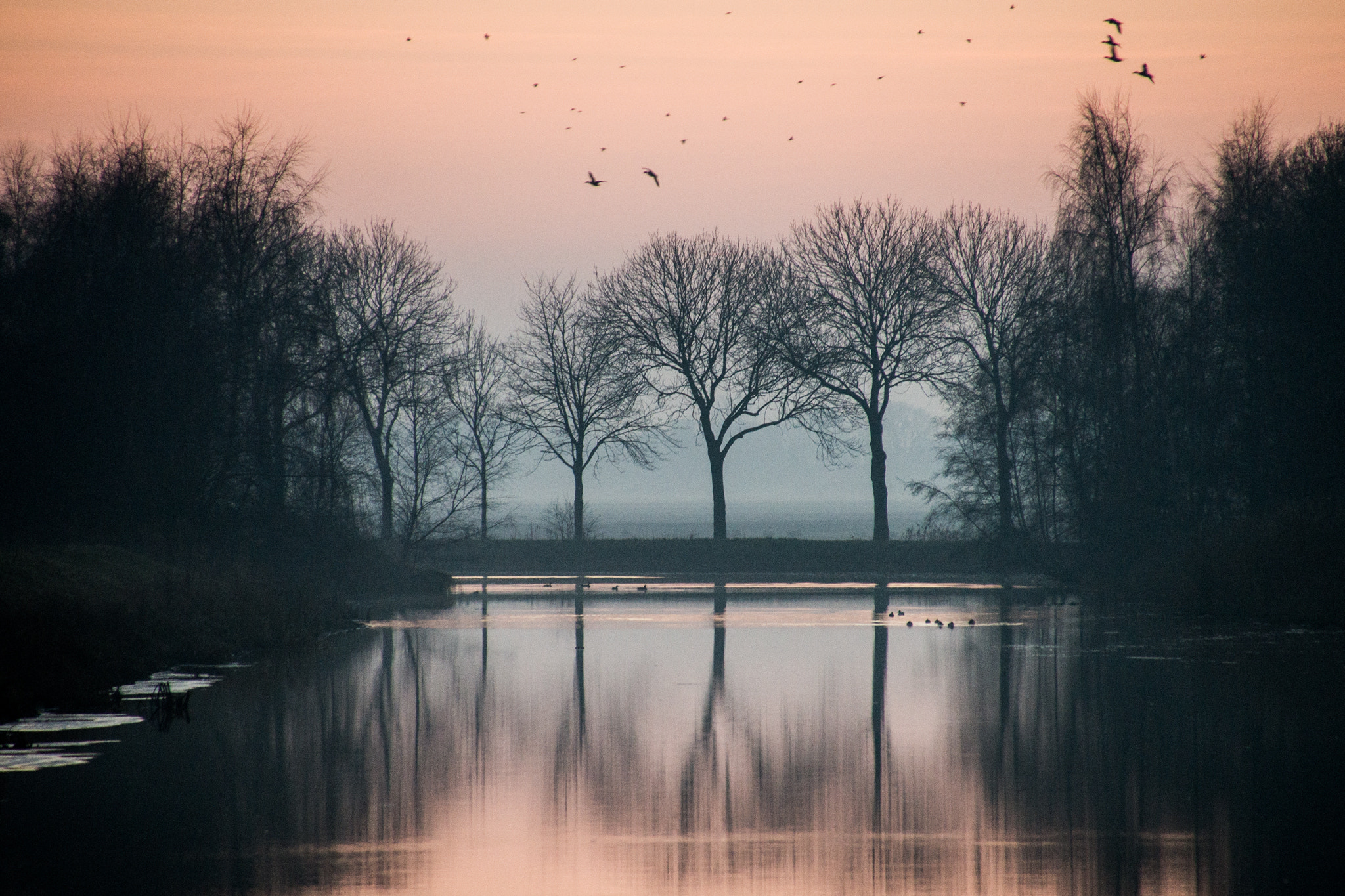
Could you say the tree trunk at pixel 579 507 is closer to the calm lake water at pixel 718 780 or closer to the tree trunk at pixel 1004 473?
the tree trunk at pixel 1004 473

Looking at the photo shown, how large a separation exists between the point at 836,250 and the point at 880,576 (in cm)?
1469

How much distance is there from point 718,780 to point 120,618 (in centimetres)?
1191

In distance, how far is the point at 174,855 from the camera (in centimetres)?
979

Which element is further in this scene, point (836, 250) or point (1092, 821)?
point (836, 250)

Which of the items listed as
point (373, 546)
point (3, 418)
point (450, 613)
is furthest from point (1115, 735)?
point (373, 546)

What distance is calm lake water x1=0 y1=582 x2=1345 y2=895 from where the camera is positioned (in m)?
9.38

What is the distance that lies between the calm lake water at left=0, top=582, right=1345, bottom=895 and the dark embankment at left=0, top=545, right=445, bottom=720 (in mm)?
1359

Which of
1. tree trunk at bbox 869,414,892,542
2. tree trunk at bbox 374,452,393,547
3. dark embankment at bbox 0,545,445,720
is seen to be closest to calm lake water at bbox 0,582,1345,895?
dark embankment at bbox 0,545,445,720

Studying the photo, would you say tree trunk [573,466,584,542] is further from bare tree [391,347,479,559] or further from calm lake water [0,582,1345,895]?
calm lake water [0,582,1345,895]

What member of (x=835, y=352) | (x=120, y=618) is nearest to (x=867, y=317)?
(x=835, y=352)

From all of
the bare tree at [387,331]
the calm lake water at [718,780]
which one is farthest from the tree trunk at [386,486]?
the calm lake water at [718,780]

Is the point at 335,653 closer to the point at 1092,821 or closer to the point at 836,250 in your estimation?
the point at 1092,821

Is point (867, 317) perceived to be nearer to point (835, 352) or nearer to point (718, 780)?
point (835, 352)

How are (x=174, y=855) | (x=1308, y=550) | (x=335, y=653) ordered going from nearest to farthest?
(x=174, y=855)
(x=335, y=653)
(x=1308, y=550)
